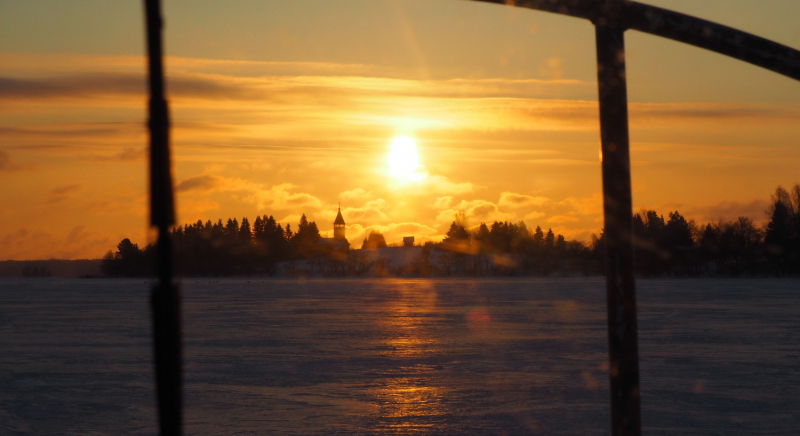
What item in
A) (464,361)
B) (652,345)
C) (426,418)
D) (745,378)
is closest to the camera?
(426,418)

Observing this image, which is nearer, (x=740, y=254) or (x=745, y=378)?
(x=745, y=378)

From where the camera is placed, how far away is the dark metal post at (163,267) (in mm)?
2730

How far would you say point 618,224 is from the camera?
3.43 metres

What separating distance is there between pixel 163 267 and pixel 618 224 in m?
1.92

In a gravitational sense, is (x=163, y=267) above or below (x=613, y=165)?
below

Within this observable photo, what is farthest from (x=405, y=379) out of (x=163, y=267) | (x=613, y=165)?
(x=163, y=267)

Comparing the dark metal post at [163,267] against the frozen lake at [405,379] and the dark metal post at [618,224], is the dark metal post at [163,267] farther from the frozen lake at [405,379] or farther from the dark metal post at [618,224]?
the frozen lake at [405,379]

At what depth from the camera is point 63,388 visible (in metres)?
19.5

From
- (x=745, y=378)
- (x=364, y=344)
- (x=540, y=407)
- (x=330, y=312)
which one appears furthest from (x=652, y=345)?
(x=330, y=312)

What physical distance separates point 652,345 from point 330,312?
24.9m

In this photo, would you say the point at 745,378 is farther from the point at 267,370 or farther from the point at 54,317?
the point at 54,317

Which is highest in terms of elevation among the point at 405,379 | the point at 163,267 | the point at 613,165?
the point at 613,165

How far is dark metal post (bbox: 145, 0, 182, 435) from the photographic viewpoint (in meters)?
2.73

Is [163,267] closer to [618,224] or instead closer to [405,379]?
[618,224]
